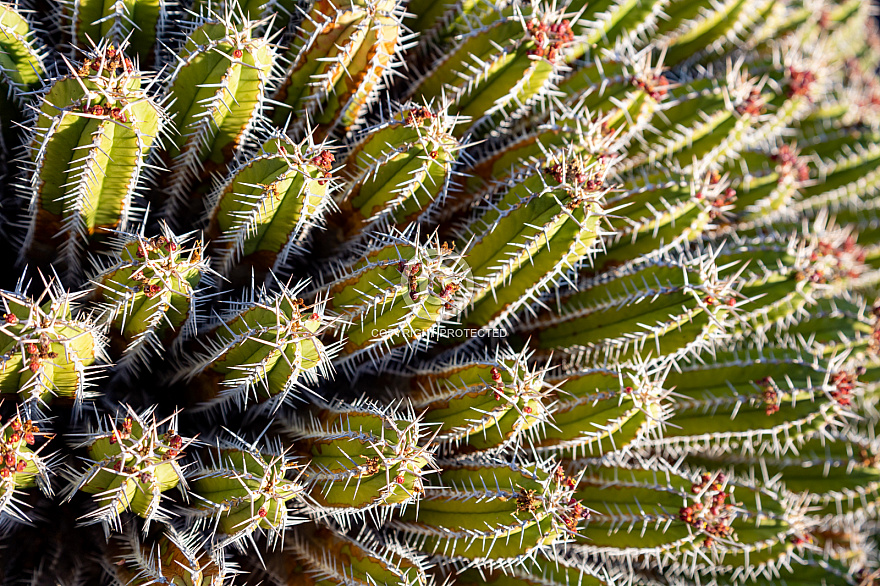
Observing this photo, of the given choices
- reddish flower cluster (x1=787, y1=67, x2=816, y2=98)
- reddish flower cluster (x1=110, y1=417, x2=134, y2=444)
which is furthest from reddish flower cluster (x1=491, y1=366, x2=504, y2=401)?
reddish flower cluster (x1=787, y1=67, x2=816, y2=98)

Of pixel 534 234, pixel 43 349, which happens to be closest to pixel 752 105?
pixel 534 234

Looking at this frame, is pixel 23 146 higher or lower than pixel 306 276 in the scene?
higher

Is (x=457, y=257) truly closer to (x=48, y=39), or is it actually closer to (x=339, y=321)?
(x=339, y=321)

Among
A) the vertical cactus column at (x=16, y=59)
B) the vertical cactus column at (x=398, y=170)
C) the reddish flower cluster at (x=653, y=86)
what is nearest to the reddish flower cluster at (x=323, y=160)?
the vertical cactus column at (x=398, y=170)

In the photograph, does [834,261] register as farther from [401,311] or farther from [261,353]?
[261,353]

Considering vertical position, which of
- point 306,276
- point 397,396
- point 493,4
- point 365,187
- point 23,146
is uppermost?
point 493,4

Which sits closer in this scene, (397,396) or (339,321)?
(339,321)

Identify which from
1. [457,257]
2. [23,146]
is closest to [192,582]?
[457,257]
